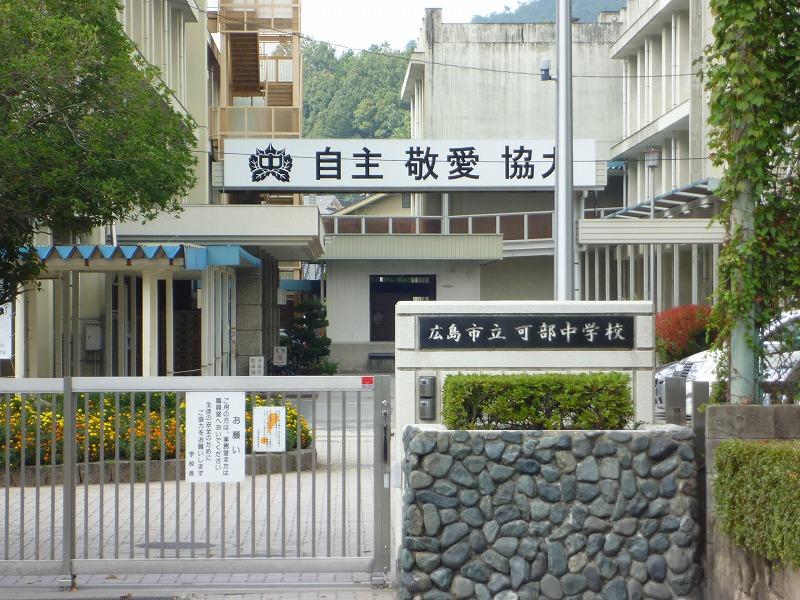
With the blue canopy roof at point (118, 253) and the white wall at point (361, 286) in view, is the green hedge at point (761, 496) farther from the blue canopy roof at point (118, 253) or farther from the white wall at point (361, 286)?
the white wall at point (361, 286)

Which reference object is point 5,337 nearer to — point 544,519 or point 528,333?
point 528,333

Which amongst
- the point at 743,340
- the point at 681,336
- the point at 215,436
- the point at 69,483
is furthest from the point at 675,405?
the point at 681,336

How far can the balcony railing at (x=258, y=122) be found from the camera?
117ft

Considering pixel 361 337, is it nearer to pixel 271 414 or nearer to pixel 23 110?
pixel 23 110

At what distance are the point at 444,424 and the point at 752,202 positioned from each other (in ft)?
8.73

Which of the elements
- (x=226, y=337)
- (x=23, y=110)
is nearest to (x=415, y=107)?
(x=226, y=337)

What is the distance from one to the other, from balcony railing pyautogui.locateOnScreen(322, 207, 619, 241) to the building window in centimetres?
216

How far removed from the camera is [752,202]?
28.3 feet

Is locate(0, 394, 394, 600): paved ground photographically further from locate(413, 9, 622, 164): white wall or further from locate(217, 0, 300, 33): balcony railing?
locate(413, 9, 622, 164): white wall

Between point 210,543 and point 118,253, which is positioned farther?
point 118,253

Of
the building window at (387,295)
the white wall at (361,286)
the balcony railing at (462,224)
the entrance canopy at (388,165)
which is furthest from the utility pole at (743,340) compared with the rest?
the building window at (387,295)

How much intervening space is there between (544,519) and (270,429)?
84.4 inches

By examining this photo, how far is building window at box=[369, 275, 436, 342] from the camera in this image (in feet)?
144

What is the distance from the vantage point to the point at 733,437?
8.23 m
